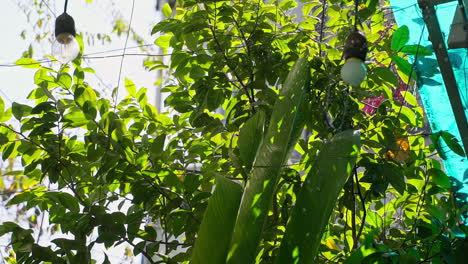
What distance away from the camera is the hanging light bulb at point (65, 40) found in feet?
8.08

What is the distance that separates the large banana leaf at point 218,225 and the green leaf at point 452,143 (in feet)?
2.41

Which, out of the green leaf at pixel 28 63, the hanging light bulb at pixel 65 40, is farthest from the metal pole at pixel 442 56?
the green leaf at pixel 28 63

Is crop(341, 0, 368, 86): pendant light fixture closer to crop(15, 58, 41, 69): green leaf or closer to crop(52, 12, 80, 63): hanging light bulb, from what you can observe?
crop(52, 12, 80, 63): hanging light bulb

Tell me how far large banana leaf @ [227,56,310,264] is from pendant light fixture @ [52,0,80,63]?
755 millimetres

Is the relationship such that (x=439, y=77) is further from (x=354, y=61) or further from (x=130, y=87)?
(x=130, y=87)

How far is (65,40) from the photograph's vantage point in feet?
8.09

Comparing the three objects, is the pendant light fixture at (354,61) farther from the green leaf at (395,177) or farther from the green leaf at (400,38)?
the green leaf at (395,177)

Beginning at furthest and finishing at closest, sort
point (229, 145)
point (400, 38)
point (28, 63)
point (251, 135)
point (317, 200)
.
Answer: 1. point (229, 145)
2. point (28, 63)
3. point (251, 135)
4. point (400, 38)
5. point (317, 200)

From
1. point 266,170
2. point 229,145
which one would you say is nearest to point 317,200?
point 266,170

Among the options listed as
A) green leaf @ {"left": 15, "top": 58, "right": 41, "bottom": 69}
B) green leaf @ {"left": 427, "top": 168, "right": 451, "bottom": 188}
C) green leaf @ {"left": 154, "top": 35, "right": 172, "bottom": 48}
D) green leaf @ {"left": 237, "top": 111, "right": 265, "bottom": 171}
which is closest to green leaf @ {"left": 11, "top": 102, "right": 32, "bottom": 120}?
green leaf @ {"left": 15, "top": 58, "right": 41, "bottom": 69}

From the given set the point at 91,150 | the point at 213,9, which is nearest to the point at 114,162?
the point at 91,150

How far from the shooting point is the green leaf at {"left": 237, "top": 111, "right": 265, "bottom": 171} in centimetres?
245

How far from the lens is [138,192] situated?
2.68m

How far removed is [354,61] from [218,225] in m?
0.74
